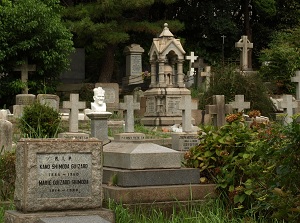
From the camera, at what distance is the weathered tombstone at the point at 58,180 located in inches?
293

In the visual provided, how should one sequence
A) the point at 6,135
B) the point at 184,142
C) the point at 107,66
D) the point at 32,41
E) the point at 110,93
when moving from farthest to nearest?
the point at 107,66, the point at 110,93, the point at 32,41, the point at 184,142, the point at 6,135

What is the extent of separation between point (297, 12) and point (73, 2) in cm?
1181

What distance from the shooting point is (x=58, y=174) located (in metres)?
7.55

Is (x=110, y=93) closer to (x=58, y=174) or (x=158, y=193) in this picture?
(x=158, y=193)

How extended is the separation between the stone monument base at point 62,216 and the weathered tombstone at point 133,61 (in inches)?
1011

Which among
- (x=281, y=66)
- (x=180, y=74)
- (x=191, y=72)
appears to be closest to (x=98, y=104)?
(x=180, y=74)

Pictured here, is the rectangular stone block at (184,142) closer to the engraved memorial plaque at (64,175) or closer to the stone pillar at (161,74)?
the engraved memorial plaque at (64,175)

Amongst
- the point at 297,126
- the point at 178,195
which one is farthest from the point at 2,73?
the point at 297,126

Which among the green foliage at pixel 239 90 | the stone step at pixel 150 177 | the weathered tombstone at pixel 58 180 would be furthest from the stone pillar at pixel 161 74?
the weathered tombstone at pixel 58 180

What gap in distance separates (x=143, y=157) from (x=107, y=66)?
25242mm

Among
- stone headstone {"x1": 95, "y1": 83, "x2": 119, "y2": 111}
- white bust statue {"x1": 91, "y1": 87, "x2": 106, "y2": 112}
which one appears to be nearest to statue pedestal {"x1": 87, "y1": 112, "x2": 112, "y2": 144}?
white bust statue {"x1": 91, "y1": 87, "x2": 106, "y2": 112}

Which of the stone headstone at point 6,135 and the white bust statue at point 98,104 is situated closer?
the stone headstone at point 6,135

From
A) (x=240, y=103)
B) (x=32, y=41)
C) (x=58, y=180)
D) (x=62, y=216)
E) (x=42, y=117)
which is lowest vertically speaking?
(x=62, y=216)

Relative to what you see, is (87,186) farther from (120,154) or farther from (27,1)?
(27,1)
